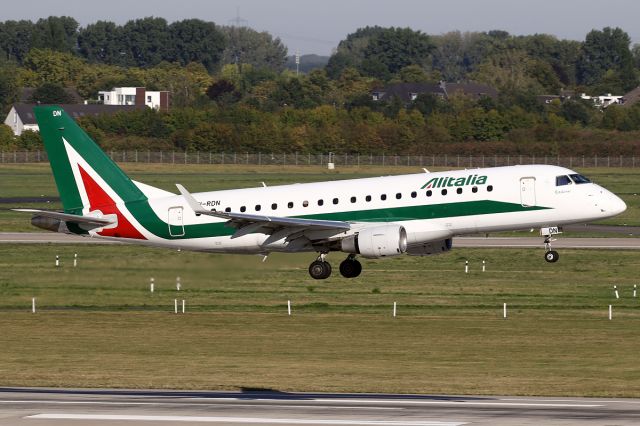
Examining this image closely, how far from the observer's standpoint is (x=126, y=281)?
6412 centimetres

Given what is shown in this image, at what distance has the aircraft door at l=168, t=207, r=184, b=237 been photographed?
197 feet

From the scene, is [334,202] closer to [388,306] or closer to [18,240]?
[388,306]

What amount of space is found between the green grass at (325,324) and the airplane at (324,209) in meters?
1.83

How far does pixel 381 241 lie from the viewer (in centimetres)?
5625

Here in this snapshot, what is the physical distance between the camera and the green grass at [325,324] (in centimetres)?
5034

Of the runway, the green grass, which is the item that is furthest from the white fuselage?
the runway

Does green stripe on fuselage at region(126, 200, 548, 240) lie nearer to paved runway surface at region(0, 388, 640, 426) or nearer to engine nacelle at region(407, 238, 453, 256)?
engine nacelle at region(407, 238, 453, 256)

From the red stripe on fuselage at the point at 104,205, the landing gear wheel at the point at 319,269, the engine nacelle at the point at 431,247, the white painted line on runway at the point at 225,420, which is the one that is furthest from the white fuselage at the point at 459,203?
the white painted line on runway at the point at 225,420

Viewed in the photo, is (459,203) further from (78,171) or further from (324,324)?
(78,171)

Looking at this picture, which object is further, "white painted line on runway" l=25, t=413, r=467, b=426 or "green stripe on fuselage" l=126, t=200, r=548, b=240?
"green stripe on fuselage" l=126, t=200, r=548, b=240

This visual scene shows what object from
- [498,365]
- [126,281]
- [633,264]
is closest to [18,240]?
[126,281]

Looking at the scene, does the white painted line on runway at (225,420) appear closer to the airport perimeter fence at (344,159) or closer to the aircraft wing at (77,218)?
the aircraft wing at (77,218)

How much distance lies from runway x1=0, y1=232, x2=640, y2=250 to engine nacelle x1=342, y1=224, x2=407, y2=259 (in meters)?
36.5

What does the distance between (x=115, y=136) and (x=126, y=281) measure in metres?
126
